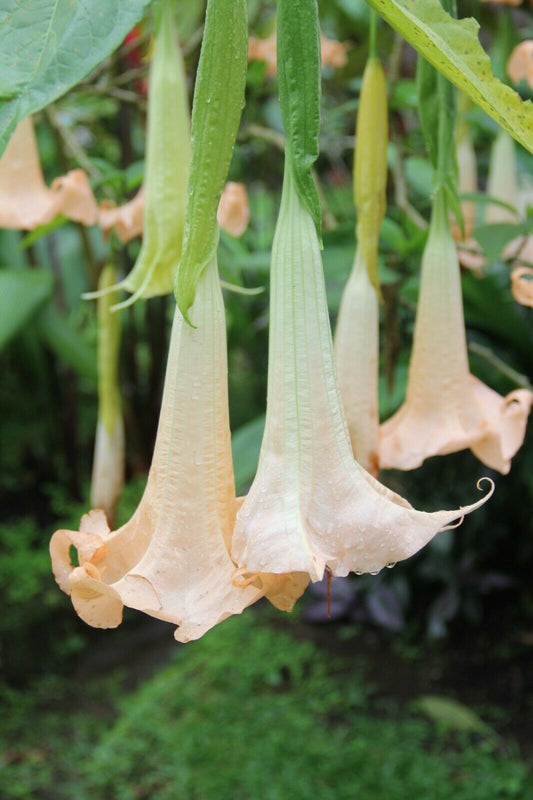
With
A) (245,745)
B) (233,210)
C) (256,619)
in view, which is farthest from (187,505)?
(256,619)

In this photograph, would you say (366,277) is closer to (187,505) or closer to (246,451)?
(187,505)

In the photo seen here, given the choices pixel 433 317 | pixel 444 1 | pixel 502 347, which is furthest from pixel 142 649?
pixel 444 1

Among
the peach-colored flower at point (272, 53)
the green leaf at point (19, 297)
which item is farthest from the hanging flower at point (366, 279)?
the peach-colored flower at point (272, 53)

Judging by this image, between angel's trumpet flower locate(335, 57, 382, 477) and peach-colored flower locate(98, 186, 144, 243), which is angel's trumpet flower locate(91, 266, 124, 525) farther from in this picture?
angel's trumpet flower locate(335, 57, 382, 477)

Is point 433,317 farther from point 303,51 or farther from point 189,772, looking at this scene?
point 189,772

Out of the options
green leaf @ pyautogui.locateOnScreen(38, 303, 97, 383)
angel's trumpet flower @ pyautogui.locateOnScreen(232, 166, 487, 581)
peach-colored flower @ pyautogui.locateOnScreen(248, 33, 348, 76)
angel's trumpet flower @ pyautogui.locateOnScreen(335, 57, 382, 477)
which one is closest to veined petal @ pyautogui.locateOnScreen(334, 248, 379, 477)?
angel's trumpet flower @ pyautogui.locateOnScreen(335, 57, 382, 477)

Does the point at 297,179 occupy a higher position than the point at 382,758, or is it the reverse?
the point at 297,179
